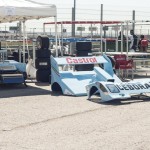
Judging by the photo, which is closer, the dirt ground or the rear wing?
the dirt ground

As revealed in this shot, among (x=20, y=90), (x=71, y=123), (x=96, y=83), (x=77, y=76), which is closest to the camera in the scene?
(x=71, y=123)

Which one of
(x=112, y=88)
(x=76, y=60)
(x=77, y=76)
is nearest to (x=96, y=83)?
(x=112, y=88)

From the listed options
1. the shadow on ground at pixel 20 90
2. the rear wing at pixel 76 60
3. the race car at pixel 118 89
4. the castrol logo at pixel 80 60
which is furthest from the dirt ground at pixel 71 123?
the castrol logo at pixel 80 60

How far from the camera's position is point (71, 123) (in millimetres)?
7844

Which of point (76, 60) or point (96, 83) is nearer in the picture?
point (96, 83)

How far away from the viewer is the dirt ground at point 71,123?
20.7ft

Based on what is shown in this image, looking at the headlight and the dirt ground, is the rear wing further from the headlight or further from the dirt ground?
the headlight

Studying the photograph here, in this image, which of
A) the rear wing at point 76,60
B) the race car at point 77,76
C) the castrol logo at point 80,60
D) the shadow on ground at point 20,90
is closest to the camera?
the race car at point 77,76

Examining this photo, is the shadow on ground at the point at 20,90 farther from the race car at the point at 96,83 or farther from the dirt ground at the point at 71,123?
the race car at the point at 96,83

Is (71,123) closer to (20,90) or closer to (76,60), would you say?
(76,60)

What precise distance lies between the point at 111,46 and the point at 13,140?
20.1 m

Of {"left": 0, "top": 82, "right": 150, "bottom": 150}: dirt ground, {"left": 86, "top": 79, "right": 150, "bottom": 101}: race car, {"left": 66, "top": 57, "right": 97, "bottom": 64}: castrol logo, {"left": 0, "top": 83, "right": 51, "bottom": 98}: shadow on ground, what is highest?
{"left": 66, "top": 57, "right": 97, "bottom": 64}: castrol logo

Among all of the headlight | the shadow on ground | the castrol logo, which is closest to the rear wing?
the castrol logo

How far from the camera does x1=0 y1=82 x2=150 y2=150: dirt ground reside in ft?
20.7
